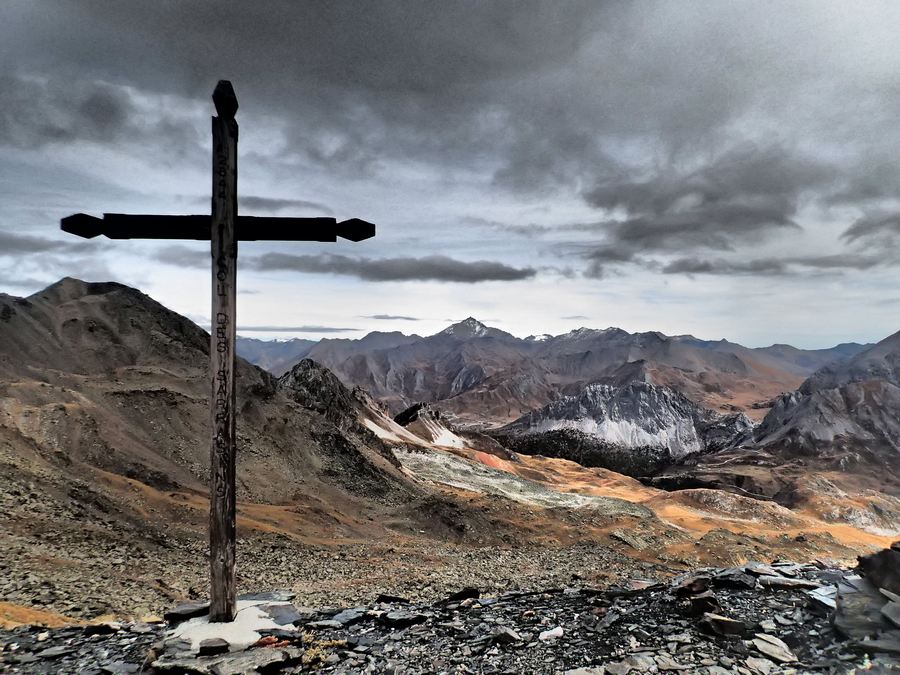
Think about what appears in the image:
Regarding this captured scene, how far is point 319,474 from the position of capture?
36.6m

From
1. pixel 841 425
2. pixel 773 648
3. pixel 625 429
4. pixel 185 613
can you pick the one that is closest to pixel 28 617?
pixel 185 613

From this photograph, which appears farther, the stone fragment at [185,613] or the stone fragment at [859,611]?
the stone fragment at [185,613]

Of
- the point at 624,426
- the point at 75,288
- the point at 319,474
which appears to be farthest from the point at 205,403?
the point at 624,426

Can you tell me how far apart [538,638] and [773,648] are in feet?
8.53

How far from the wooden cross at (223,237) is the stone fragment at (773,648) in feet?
20.5

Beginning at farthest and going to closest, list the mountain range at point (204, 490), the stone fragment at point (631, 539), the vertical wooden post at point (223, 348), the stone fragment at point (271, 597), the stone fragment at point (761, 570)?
the stone fragment at point (631, 539), the mountain range at point (204, 490), the stone fragment at point (761, 570), the stone fragment at point (271, 597), the vertical wooden post at point (223, 348)

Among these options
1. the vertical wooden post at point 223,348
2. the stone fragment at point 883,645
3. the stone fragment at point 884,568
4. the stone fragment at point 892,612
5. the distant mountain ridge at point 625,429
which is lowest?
the distant mountain ridge at point 625,429

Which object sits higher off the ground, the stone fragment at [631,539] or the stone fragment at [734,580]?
the stone fragment at [734,580]

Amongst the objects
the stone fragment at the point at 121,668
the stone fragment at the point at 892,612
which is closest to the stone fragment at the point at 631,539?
the stone fragment at the point at 892,612

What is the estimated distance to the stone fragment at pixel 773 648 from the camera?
5617mm

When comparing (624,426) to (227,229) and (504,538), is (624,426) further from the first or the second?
(227,229)

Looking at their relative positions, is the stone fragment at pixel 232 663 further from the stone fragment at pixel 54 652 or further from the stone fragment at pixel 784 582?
the stone fragment at pixel 784 582

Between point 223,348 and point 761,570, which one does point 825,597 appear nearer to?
point 761,570

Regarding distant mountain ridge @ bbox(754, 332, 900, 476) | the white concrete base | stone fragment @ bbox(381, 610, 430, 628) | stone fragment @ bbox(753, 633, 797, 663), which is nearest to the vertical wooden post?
the white concrete base
